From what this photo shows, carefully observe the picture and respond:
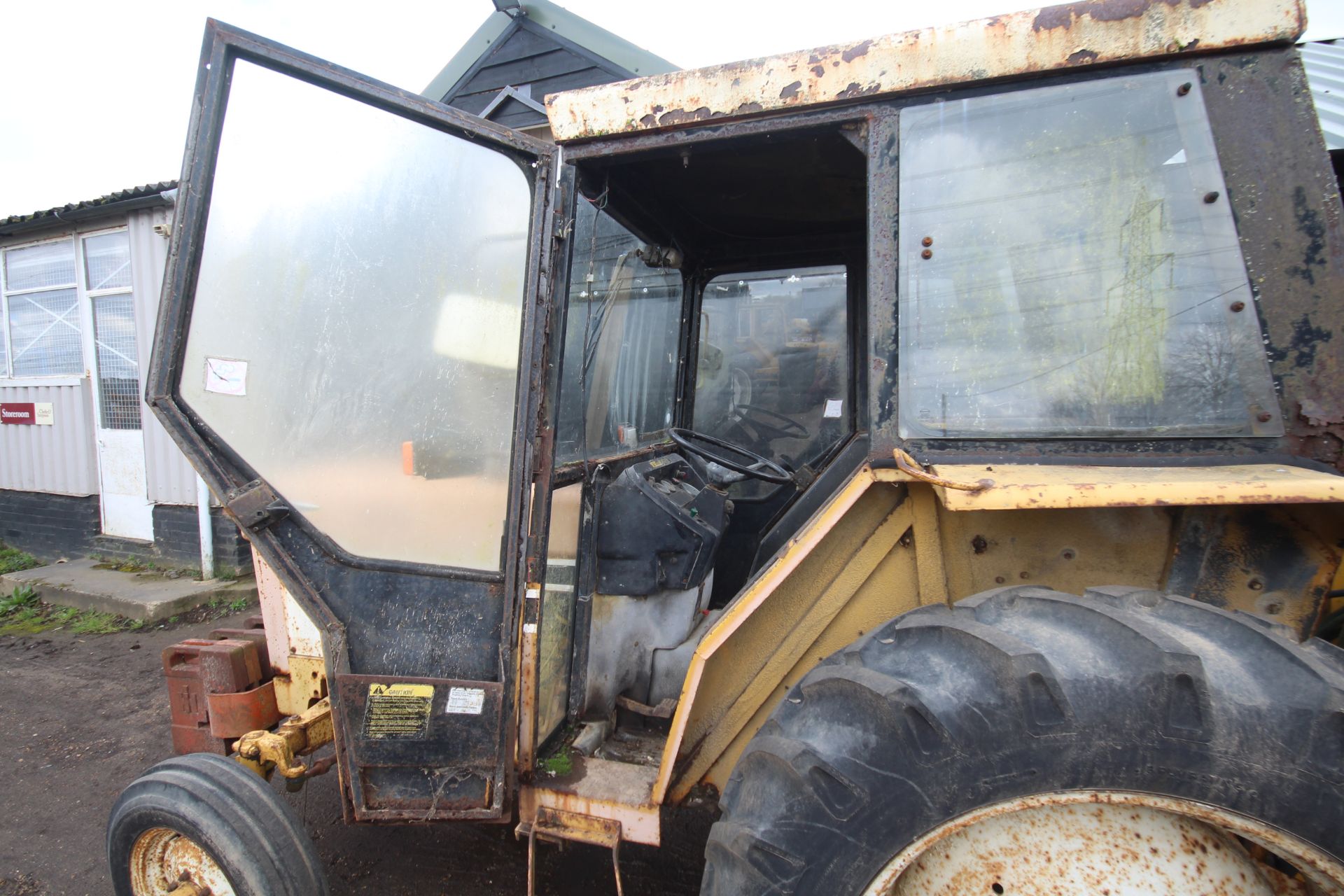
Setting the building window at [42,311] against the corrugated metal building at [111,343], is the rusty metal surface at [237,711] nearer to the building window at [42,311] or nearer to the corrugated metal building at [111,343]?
the corrugated metal building at [111,343]

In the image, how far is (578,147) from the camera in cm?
175

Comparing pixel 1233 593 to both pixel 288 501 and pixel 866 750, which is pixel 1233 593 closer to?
pixel 866 750

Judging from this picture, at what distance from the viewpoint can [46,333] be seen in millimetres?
7180

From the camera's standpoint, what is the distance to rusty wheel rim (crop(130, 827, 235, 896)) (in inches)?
70.0

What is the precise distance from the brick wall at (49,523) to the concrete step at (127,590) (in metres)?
0.57

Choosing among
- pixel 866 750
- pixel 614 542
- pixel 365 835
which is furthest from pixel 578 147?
pixel 365 835

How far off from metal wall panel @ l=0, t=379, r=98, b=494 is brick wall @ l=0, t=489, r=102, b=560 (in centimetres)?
11

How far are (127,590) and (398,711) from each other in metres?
5.86

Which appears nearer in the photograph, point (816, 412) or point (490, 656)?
point (490, 656)

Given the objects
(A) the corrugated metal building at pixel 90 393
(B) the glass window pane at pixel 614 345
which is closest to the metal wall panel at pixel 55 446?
(A) the corrugated metal building at pixel 90 393

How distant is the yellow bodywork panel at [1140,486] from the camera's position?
1.09 metres

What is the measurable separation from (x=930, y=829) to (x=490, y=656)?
1083mm

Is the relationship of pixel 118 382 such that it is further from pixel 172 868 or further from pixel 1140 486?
pixel 1140 486

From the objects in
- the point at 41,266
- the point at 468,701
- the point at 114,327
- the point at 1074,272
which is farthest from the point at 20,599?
the point at 1074,272
